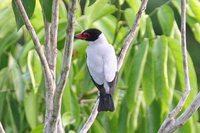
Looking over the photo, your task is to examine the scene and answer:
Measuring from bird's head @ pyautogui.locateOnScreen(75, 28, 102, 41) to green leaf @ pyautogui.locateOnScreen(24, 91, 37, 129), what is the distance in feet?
1.27

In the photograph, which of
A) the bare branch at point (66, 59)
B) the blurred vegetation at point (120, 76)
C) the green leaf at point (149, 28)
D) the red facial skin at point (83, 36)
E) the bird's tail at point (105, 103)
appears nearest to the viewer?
the bare branch at point (66, 59)

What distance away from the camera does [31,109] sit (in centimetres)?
408

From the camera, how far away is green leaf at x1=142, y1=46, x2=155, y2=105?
3887 mm

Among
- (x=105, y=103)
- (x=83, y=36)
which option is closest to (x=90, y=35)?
(x=83, y=36)

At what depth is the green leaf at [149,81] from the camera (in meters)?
3.89

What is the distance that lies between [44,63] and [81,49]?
4.19 ft

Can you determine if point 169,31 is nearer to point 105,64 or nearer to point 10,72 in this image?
point 105,64

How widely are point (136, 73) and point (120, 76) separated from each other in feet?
1.07

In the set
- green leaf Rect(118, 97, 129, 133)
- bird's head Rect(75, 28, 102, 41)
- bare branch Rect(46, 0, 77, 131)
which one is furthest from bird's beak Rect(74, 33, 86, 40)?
bare branch Rect(46, 0, 77, 131)

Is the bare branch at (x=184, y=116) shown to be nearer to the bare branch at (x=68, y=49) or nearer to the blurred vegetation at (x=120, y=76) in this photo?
the bare branch at (x=68, y=49)

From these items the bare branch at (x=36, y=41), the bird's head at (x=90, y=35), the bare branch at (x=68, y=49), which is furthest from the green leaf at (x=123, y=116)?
the bare branch at (x=68, y=49)

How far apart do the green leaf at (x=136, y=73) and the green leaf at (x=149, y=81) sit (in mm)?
48

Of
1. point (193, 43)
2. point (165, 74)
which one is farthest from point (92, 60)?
point (193, 43)

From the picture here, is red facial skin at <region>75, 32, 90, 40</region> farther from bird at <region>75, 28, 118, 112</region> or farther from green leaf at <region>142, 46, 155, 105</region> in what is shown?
green leaf at <region>142, 46, 155, 105</region>
